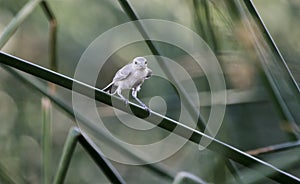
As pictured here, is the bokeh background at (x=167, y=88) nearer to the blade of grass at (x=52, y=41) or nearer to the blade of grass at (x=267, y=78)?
the blade of grass at (x=267, y=78)

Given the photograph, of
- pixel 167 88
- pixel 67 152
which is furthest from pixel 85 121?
pixel 167 88

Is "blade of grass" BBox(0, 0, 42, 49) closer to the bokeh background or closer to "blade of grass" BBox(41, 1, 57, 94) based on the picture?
"blade of grass" BBox(41, 1, 57, 94)

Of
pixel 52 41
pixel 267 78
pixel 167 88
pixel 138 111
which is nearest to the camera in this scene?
pixel 138 111

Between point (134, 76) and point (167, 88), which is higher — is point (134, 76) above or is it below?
above

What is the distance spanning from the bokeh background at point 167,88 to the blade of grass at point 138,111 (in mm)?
162

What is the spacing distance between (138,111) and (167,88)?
80cm

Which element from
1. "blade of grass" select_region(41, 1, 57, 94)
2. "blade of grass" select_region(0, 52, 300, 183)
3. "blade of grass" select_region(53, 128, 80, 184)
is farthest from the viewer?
"blade of grass" select_region(41, 1, 57, 94)

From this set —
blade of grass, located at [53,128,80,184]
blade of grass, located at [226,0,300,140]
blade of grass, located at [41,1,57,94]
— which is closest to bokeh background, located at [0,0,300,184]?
blade of grass, located at [226,0,300,140]

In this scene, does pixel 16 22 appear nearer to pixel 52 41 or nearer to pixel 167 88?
pixel 52 41

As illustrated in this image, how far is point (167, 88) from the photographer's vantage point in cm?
129

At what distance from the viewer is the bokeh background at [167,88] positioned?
30.5 inches

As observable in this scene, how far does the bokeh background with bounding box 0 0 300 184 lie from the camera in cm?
77

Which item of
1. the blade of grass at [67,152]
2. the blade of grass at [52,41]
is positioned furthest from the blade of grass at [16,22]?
the blade of grass at [67,152]

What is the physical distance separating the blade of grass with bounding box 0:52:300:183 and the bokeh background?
0.53ft
